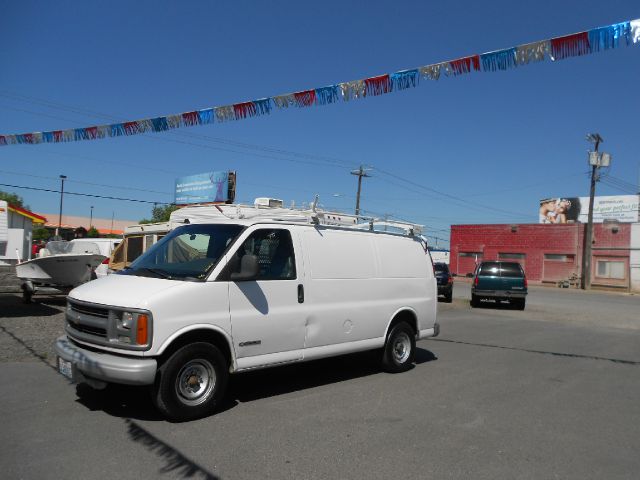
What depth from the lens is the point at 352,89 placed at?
969 centimetres

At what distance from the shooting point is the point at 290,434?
4965 millimetres

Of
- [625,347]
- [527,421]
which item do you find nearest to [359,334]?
[527,421]

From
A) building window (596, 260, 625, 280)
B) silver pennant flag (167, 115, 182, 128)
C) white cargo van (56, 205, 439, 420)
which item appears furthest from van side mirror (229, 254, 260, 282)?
building window (596, 260, 625, 280)

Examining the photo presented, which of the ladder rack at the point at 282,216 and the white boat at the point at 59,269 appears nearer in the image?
the ladder rack at the point at 282,216

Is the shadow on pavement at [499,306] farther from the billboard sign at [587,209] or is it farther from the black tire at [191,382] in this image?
the billboard sign at [587,209]

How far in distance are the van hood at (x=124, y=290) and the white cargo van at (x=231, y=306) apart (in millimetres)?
12

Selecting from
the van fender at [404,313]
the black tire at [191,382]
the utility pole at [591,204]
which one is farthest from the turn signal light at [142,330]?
the utility pole at [591,204]

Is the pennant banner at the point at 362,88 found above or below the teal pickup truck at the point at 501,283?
above

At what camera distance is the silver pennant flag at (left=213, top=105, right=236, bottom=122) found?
11281 millimetres

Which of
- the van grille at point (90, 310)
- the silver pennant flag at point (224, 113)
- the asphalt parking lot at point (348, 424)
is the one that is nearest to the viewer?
the asphalt parking lot at point (348, 424)

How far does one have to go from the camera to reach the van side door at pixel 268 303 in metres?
5.71

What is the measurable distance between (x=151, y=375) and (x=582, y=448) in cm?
402

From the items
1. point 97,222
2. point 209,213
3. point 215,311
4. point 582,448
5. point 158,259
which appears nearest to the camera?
point 582,448

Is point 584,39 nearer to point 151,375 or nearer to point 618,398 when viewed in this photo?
point 618,398
